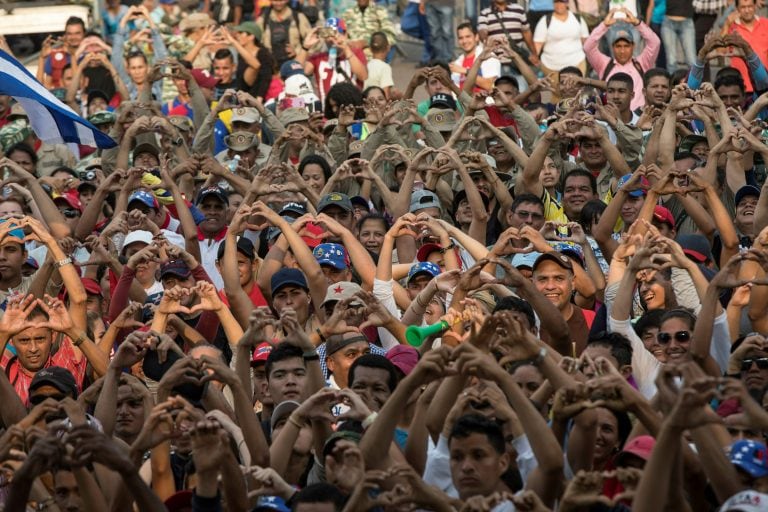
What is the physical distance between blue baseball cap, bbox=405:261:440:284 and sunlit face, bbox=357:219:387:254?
117 centimetres

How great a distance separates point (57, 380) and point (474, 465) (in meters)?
2.65

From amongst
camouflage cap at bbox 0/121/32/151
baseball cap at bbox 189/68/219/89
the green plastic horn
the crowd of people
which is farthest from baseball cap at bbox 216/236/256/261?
baseball cap at bbox 189/68/219/89

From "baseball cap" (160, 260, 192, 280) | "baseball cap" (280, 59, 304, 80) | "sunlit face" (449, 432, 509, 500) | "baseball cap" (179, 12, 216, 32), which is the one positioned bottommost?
"baseball cap" (179, 12, 216, 32)

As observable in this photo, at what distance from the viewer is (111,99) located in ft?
63.3

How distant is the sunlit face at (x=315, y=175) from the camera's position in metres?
14.3

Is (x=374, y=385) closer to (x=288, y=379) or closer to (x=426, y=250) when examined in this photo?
(x=288, y=379)

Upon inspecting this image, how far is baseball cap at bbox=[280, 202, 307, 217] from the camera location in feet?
43.4

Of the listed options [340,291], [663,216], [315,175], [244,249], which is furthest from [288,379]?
[315,175]

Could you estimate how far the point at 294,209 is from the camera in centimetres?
1325

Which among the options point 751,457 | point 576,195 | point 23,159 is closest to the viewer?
point 751,457

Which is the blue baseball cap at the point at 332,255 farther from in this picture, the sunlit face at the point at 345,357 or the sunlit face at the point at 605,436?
the sunlit face at the point at 605,436

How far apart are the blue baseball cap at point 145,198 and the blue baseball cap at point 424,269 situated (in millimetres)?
2665

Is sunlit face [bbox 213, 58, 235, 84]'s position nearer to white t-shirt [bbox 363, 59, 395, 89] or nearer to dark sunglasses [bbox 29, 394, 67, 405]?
white t-shirt [bbox 363, 59, 395, 89]

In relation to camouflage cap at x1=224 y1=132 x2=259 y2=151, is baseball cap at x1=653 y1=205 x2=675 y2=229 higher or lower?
higher
